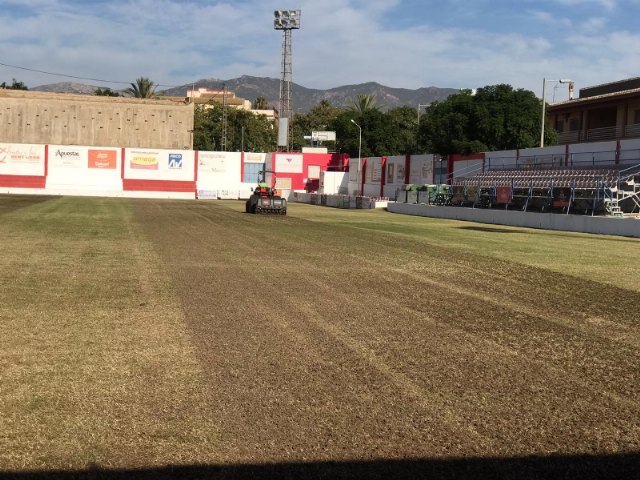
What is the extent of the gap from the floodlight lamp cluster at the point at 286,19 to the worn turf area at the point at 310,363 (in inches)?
3549

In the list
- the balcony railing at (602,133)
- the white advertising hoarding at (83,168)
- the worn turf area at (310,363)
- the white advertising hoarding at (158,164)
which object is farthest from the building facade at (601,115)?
the white advertising hoarding at (83,168)

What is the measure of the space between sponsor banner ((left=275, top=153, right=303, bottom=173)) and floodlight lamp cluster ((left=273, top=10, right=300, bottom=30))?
25.4 meters

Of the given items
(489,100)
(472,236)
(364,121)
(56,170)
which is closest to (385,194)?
(489,100)

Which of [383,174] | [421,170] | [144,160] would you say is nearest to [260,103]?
[144,160]

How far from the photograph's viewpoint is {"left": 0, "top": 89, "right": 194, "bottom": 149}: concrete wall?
304ft

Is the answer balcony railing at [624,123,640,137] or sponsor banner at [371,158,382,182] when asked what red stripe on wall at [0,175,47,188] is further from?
balcony railing at [624,123,640,137]

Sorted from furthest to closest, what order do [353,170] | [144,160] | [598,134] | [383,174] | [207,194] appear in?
[353,170] < [144,160] < [207,194] < [383,174] < [598,134]

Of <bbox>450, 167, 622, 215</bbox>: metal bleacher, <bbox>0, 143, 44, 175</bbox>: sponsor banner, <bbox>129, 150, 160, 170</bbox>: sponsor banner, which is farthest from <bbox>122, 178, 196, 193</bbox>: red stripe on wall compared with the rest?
<bbox>450, 167, 622, 215</bbox>: metal bleacher

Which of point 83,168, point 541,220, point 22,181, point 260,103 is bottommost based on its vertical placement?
point 22,181

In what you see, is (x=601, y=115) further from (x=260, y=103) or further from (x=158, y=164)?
(x=260, y=103)

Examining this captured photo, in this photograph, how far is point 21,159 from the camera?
76938mm

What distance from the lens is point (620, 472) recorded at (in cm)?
443

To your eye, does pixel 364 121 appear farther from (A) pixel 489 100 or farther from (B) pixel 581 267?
(B) pixel 581 267

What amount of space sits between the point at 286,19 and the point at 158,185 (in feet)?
117
